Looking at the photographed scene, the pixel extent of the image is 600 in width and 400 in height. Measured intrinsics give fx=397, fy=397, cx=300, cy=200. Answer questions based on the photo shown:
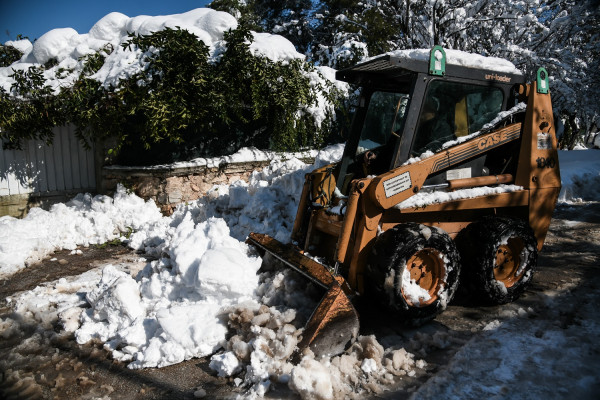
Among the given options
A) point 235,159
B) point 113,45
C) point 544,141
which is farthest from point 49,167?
point 544,141

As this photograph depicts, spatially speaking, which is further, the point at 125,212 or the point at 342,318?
the point at 125,212

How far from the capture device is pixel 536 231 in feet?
14.7

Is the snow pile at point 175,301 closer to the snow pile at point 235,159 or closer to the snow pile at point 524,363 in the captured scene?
the snow pile at point 524,363

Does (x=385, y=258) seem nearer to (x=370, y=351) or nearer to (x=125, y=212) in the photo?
(x=370, y=351)

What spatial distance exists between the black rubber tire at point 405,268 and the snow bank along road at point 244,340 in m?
0.24

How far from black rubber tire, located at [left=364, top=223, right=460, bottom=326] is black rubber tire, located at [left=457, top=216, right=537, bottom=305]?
327mm

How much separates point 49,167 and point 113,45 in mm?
2697

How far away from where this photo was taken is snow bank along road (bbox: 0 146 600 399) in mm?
2895

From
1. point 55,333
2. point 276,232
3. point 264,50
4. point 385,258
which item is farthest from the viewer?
point 264,50

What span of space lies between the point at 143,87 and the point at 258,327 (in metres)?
5.55

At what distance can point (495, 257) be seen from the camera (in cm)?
386

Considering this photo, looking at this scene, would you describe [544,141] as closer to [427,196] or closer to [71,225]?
[427,196]

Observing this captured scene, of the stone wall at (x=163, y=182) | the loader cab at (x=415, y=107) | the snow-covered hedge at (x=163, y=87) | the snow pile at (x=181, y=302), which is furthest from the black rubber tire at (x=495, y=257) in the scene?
→ the stone wall at (x=163, y=182)

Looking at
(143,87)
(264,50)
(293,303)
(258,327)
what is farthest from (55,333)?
(264,50)
